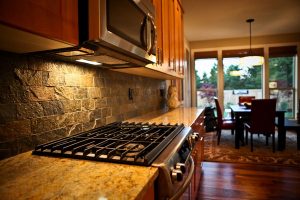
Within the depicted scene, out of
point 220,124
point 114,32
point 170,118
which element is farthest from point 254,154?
point 114,32

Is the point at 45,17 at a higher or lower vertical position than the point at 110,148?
higher

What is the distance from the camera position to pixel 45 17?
0.68 m

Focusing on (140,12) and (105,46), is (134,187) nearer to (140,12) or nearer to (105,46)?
(105,46)

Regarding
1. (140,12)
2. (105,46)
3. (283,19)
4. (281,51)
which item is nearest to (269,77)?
(281,51)

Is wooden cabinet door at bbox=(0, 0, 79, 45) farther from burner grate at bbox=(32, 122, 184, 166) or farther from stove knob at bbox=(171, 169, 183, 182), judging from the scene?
stove knob at bbox=(171, 169, 183, 182)

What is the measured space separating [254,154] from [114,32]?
11.5 feet

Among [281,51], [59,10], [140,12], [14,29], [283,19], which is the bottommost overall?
[14,29]

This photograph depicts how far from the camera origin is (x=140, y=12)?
4.40 feet

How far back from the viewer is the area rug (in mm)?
3320

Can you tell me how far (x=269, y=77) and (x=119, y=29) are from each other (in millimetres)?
5981

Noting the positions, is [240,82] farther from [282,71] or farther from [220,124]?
[220,124]

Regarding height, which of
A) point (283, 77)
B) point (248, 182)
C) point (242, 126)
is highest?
point (283, 77)

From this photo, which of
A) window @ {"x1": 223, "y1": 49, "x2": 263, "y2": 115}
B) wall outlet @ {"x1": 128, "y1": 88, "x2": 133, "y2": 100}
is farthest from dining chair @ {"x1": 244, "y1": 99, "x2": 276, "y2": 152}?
wall outlet @ {"x1": 128, "y1": 88, "x2": 133, "y2": 100}

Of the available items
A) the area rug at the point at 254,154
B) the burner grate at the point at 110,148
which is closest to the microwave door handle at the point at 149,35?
the burner grate at the point at 110,148
